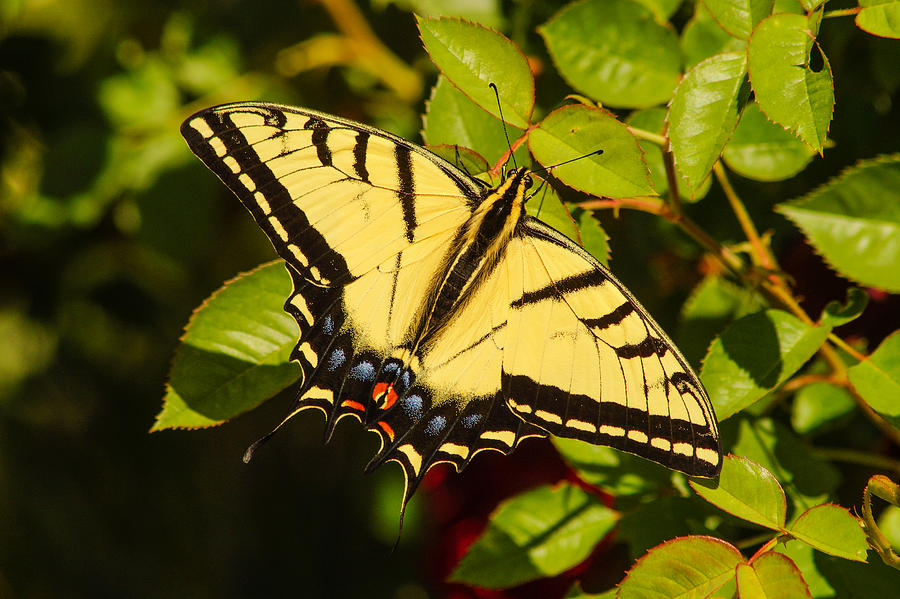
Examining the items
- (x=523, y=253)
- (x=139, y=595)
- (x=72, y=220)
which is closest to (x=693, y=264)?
(x=523, y=253)

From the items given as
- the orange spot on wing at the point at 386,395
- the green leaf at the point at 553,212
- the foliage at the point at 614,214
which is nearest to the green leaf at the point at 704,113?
the foliage at the point at 614,214

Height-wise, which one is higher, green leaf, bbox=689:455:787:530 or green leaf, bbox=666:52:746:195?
green leaf, bbox=666:52:746:195

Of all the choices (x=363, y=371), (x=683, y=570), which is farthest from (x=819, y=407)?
(x=363, y=371)

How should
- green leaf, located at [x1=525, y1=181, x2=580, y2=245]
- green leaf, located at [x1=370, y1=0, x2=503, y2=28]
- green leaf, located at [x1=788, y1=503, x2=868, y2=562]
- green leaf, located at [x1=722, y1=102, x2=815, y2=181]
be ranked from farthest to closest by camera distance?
green leaf, located at [x1=370, y1=0, x2=503, y2=28], green leaf, located at [x1=722, y1=102, x2=815, y2=181], green leaf, located at [x1=525, y1=181, x2=580, y2=245], green leaf, located at [x1=788, y1=503, x2=868, y2=562]

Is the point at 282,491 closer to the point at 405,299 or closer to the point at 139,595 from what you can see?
the point at 139,595

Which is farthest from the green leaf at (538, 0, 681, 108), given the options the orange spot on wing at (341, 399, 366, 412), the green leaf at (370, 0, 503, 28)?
the orange spot on wing at (341, 399, 366, 412)

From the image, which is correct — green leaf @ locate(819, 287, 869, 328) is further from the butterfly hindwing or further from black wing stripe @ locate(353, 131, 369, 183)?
black wing stripe @ locate(353, 131, 369, 183)

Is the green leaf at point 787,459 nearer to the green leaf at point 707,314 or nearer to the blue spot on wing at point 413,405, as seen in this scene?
the green leaf at point 707,314
